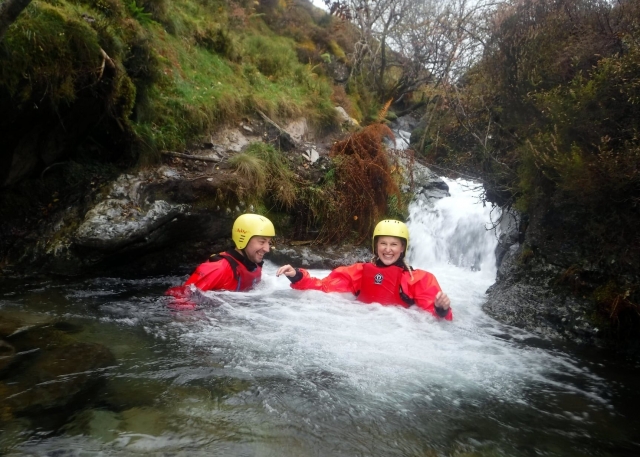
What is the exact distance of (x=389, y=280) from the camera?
5.61 m

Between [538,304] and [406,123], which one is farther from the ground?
[406,123]

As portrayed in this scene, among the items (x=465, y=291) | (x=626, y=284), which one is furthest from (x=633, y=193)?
(x=465, y=291)

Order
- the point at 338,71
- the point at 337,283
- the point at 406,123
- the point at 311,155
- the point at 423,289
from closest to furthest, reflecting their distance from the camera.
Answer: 1. the point at 423,289
2. the point at 337,283
3. the point at 311,155
4. the point at 338,71
5. the point at 406,123

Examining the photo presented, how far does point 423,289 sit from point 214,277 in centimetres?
249

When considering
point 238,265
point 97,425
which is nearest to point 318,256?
point 238,265

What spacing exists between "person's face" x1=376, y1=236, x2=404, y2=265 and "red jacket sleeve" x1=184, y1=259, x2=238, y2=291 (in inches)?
72.8

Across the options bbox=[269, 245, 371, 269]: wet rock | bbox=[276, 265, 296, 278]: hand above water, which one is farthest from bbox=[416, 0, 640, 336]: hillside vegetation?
bbox=[276, 265, 296, 278]: hand above water

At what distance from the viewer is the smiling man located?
5500 millimetres

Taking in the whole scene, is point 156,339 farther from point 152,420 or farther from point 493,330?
point 493,330

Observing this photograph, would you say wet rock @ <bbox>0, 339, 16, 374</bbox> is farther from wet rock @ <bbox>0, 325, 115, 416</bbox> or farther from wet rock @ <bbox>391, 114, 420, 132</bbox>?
wet rock @ <bbox>391, 114, 420, 132</bbox>

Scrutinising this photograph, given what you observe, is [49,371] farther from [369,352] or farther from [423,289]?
[423,289]

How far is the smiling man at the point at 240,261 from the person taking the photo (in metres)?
5.50

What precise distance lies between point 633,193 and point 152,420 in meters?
4.65

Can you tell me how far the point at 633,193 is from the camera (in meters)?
4.46
